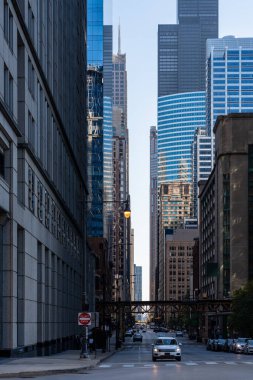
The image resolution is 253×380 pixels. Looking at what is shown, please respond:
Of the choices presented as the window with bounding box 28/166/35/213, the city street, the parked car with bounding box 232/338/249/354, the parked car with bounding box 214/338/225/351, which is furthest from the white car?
the parked car with bounding box 214/338/225/351

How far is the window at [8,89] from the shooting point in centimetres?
4341

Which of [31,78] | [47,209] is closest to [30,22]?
[31,78]

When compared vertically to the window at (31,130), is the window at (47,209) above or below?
below

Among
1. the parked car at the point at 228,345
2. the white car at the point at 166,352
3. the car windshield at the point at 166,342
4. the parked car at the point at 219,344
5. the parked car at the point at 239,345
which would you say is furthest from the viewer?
the parked car at the point at 219,344

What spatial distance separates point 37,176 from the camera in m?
54.9

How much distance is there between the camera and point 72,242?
289ft

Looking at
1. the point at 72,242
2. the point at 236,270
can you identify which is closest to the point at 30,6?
the point at 72,242

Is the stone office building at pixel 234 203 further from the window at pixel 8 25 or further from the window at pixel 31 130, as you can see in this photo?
the window at pixel 8 25

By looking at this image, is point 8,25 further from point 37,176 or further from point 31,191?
point 37,176

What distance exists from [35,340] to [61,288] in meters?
19.2

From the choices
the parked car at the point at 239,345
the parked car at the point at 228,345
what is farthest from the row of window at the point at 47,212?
the parked car at the point at 228,345

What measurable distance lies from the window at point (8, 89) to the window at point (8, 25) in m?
1.51

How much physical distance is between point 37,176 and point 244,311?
175 feet

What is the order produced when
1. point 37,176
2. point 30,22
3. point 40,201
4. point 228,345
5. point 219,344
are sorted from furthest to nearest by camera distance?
point 219,344, point 228,345, point 40,201, point 37,176, point 30,22
